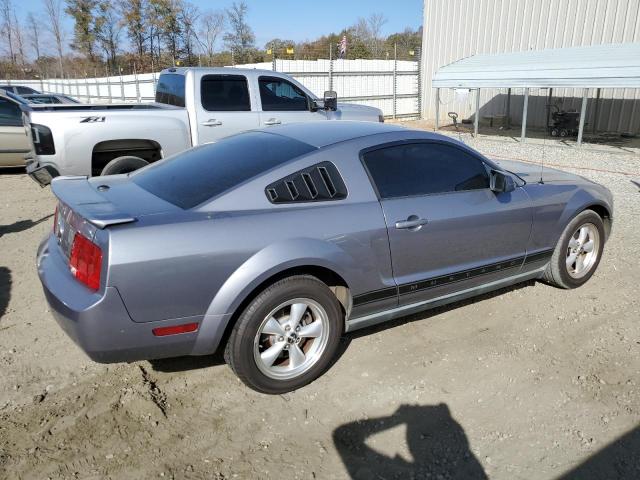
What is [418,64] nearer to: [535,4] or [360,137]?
[535,4]

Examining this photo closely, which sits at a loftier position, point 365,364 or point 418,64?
point 418,64

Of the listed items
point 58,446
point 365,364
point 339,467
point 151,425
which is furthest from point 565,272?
point 58,446

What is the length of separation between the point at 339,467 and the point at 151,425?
3.57 feet

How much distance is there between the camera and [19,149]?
10094 mm

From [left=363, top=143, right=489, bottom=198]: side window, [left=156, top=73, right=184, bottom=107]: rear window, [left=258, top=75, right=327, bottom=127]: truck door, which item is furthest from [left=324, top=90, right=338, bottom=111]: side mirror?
[left=363, top=143, right=489, bottom=198]: side window

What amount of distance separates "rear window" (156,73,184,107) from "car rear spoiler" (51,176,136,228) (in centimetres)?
417

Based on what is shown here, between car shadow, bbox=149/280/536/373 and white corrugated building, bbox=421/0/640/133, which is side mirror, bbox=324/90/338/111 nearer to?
car shadow, bbox=149/280/536/373

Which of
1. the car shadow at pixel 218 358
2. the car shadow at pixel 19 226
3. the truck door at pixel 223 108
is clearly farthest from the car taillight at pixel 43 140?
the car shadow at pixel 218 358

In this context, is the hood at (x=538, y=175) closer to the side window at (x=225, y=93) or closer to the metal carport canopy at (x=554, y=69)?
the side window at (x=225, y=93)

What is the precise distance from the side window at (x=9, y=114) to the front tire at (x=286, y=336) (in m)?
9.14

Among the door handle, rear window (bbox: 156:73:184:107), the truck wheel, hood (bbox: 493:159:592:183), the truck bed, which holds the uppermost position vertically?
rear window (bbox: 156:73:184:107)

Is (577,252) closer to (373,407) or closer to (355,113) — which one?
(373,407)

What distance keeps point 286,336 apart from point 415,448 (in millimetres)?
958

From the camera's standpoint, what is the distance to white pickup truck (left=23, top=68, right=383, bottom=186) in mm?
6289
